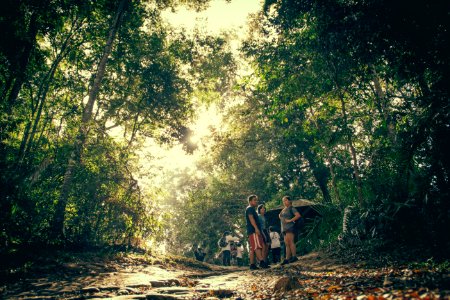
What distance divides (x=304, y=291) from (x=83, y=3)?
34.3 feet

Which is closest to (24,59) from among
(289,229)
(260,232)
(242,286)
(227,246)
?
(242,286)

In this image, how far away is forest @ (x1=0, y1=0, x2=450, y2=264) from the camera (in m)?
4.66

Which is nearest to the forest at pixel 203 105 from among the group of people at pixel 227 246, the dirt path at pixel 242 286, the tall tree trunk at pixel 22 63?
the tall tree trunk at pixel 22 63

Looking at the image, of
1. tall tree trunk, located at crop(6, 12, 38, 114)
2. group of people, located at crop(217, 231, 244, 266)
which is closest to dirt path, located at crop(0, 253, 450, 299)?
tall tree trunk, located at crop(6, 12, 38, 114)

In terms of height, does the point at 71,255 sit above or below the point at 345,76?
below

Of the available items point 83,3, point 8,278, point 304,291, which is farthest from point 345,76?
point 8,278

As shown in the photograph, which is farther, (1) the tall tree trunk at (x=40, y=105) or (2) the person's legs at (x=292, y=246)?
(2) the person's legs at (x=292, y=246)

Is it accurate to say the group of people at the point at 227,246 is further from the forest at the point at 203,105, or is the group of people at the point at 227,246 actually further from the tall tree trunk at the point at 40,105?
the tall tree trunk at the point at 40,105

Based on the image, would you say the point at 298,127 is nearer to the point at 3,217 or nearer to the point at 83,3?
the point at 83,3

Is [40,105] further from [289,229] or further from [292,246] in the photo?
[292,246]

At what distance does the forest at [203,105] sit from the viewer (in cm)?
466

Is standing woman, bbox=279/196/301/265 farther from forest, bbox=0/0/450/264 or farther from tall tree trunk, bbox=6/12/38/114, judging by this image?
tall tree trunk, bbox=6/12/38/114

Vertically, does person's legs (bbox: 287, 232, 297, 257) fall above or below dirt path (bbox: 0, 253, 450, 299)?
above

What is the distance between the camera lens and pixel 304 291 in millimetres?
3447
